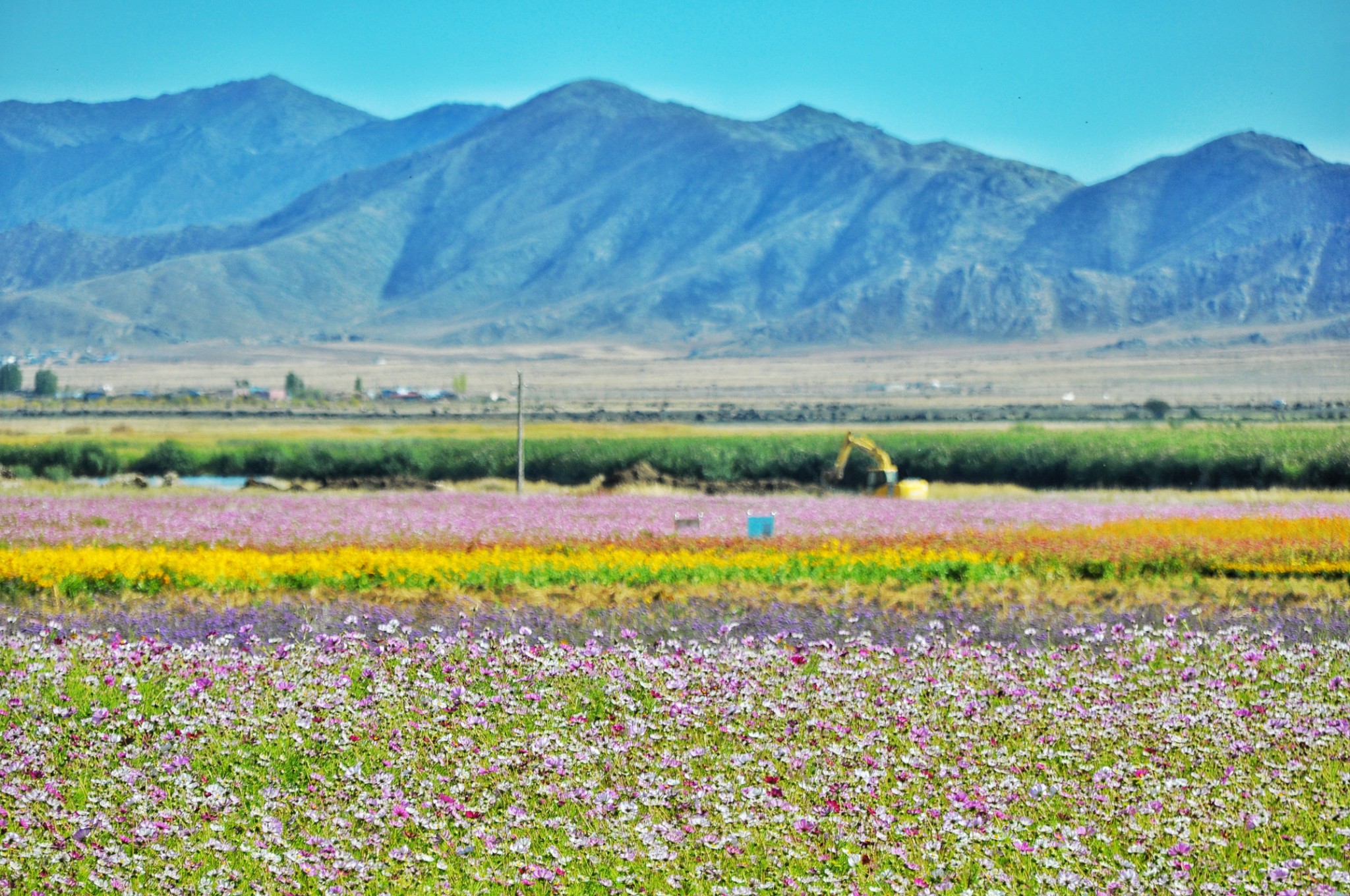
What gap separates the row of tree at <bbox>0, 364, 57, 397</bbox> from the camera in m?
133

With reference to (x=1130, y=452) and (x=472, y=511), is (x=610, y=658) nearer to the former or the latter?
(x=472, y=511)

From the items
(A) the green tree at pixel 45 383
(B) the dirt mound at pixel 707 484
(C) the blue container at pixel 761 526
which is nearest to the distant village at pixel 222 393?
(A) the green tree at pixel 45 383

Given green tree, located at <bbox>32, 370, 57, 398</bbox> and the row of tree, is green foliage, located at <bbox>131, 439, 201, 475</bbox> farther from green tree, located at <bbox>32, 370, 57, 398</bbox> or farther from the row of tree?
green tree, located at <bbox>32, 370, 57, 398</bbox>

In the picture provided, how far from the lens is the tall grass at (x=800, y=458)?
148 ft

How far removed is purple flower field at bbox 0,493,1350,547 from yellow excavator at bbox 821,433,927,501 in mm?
4131

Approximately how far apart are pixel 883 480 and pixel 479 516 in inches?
613

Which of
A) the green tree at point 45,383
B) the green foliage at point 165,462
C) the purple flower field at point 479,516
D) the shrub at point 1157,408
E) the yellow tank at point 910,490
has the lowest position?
the green foliage at point 165,462

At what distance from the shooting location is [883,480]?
40.1 m

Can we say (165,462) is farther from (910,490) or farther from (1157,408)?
(1157,408)

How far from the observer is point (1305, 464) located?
43531 mm

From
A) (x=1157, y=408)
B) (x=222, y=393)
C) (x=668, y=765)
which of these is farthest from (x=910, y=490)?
(x=222, y=393)

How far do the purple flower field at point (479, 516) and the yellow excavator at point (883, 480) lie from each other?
4.13 metres

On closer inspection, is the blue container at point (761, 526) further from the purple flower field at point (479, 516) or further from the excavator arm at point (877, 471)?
the excavator arm at point (877, 471)

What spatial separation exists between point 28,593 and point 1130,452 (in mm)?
36483
